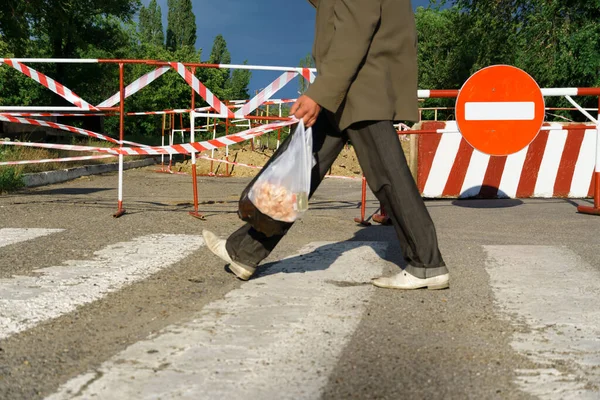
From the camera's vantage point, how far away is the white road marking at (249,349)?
8.45ft

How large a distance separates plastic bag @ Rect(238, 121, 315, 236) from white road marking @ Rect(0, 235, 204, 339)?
83 centimetres

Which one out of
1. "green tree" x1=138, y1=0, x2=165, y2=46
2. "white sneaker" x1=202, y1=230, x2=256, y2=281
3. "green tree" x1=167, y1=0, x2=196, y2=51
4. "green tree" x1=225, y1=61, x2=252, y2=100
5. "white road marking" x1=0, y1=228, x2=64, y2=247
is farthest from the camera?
"green tree" x1=138, y1=0, x2=165, y2=46

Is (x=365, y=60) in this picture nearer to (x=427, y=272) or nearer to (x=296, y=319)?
(x=427, y=272)

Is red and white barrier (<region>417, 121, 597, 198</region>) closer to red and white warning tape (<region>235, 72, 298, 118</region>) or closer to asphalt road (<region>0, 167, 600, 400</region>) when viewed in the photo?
red and white warning tape (<region>235, 72, 298, 118</region>)

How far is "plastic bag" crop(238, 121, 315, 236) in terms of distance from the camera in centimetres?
423

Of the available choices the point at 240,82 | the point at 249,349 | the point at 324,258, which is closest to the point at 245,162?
the point at 324,258

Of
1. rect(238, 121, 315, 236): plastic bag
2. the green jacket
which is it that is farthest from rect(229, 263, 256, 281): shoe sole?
the green jacket

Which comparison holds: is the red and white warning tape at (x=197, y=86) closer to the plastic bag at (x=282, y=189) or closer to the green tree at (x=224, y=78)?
the plastic bag at (x=282, y=189)

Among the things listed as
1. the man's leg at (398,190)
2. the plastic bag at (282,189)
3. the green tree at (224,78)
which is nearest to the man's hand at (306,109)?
the plastic bag at (282,189)

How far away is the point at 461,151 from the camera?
35.2ft

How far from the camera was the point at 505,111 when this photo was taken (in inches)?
303

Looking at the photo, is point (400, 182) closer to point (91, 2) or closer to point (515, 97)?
point (515, 97)

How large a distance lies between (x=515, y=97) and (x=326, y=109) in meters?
4.02

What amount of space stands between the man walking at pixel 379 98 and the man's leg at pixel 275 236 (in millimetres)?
120
